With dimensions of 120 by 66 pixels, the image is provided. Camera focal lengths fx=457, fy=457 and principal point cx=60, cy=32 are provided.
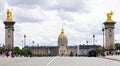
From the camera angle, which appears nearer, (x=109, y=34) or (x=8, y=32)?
(x=8, y=32)

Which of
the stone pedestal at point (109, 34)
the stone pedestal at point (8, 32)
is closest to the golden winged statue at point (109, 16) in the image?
Result: the stone pedestal at point (109, 34)

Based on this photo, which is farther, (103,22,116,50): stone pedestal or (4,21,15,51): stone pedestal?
(103,22,116,50): stone pedestal

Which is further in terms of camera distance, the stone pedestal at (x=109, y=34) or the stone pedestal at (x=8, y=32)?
the stone pedestal at (x=109, y=34)

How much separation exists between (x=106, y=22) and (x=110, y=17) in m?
3.24

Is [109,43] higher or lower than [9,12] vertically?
lower

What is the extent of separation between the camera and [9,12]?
515ft

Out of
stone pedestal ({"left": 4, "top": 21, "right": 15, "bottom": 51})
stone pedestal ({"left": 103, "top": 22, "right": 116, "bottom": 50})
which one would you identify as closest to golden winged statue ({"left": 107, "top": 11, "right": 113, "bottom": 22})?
stone pedestal ({"left": 103, "top": 22, "right": 116, "bottom": 50})

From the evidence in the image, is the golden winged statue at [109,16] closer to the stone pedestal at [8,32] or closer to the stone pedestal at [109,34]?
the stone pedestal at [109,34]

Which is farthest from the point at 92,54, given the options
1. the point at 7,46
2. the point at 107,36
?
the point at 107,36

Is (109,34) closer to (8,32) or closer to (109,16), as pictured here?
(109,16)

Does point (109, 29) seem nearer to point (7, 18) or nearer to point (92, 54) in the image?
point (7, 18)

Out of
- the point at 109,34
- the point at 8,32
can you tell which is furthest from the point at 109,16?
the point at 8,32

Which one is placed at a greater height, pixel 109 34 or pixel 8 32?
pixel 8 32

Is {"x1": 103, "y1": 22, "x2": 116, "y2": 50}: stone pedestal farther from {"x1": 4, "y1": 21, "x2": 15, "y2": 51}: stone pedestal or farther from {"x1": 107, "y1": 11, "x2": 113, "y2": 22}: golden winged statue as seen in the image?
{"x1": 4, "y1": 21, "x2": 15, "y2": 51}: stone pedestal
